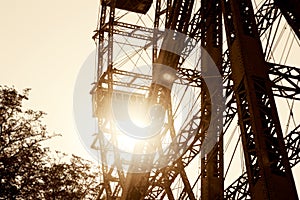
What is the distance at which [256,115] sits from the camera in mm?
6777

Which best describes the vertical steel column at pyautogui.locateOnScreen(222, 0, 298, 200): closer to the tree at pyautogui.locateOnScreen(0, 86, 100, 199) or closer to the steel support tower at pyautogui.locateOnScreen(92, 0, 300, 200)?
the steel support tower at pyautogui.locateOnScreen(92, 0, 300, 200)

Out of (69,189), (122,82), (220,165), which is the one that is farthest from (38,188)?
(220,165)

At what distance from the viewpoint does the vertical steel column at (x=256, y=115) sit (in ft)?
20.8

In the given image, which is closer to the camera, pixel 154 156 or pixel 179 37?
pixel 179 37

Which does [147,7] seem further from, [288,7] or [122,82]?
[288,7]

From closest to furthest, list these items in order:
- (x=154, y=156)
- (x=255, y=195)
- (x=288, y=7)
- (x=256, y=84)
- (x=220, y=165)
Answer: (x=255, y=195)
(x=256, y=84)
(x=288, y=7)
(x=220, y=165)
(x=154, y=156)

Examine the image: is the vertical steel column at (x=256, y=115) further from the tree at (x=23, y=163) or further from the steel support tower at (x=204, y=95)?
the tree at (x=23, y=163)

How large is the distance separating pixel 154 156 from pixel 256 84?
6798 millimetres

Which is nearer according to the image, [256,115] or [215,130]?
[256,115]

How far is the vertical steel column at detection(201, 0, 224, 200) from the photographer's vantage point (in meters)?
10.5

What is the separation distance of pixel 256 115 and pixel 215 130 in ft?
13.0

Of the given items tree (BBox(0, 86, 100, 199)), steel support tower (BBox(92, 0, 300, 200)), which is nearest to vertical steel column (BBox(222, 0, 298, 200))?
steel support tower (BBox(92, 0, 300, 200))

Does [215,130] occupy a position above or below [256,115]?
above

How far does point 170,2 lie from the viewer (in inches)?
547
